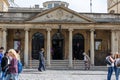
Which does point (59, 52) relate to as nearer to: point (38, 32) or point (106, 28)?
point (38, 32)

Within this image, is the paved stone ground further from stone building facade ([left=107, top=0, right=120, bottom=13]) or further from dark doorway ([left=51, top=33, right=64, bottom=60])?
stone building facade ([left=107, top=0, right=120, bottom=13])

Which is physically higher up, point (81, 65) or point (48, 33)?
point (48, 33)

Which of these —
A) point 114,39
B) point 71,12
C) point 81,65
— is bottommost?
point 81,65

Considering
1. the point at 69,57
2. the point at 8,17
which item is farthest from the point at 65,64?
the point at 8,17

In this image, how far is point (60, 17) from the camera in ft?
139

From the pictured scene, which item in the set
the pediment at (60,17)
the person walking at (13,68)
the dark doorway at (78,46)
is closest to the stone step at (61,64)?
the dark doorway at (78,46)

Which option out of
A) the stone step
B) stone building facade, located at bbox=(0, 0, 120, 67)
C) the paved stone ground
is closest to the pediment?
stone building facade, located at bbox=(0, 0, 120, 67)

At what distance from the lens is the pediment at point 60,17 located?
138 ft

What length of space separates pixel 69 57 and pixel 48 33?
11.5 ft

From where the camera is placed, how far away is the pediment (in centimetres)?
4203

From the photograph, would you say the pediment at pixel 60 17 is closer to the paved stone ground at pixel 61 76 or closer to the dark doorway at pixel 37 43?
the dark doorway at pixel 37 43

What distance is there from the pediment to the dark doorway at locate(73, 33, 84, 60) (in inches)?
134

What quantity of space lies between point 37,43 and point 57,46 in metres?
2.33

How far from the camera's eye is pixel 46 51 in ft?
142
